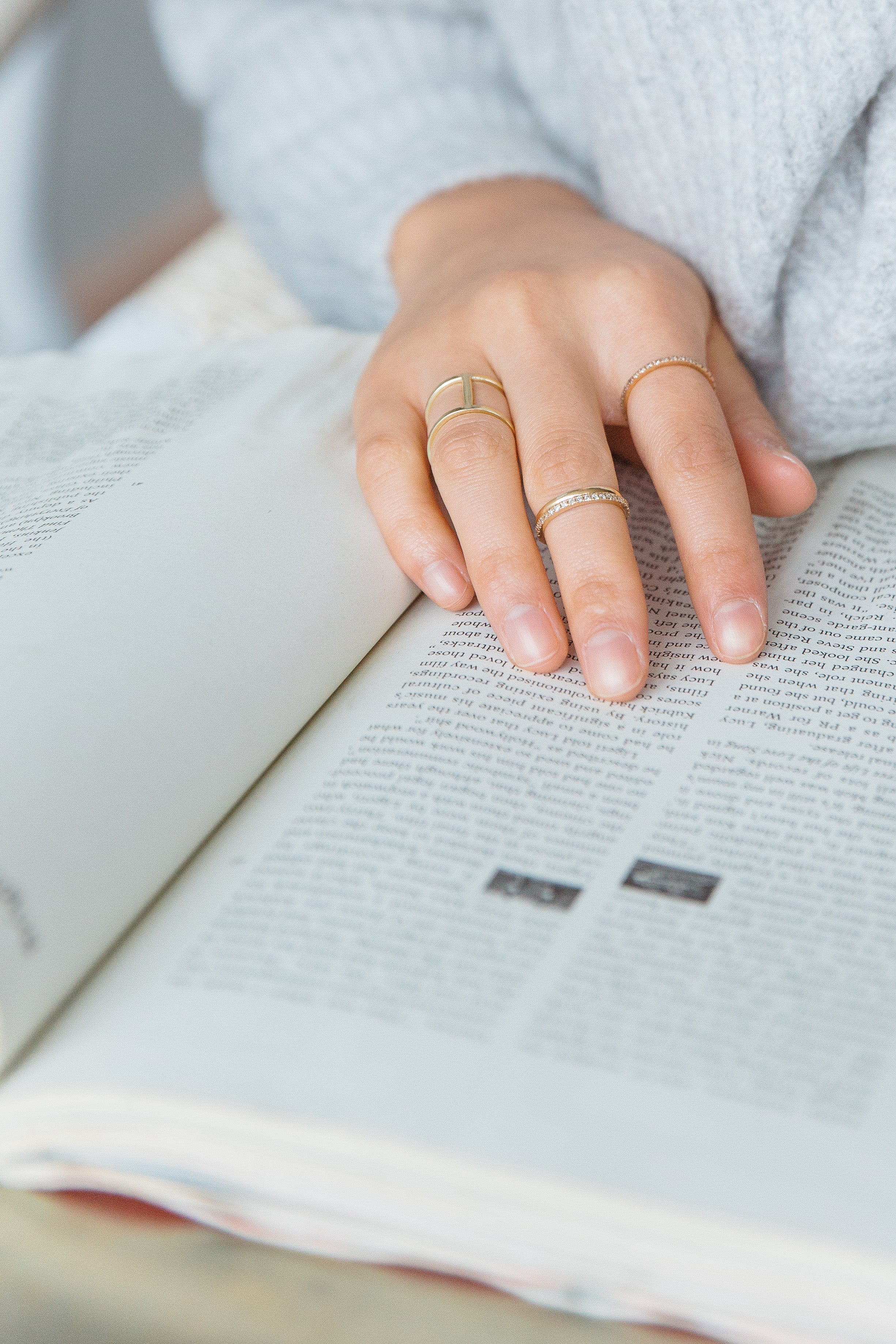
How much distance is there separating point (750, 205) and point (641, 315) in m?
0.08

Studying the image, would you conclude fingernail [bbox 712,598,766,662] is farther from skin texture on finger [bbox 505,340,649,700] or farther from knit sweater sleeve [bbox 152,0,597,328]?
knit sweater sleeve [bbox 152,0,597,328]

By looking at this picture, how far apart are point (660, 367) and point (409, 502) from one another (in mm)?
126

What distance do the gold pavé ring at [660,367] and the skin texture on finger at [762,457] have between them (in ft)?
0.07

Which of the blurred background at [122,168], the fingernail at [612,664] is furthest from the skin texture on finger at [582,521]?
the blurred background at [122,168]

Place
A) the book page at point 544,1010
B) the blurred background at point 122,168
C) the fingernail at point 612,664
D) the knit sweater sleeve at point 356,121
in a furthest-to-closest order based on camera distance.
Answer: the blurred background at point 122,168 < the knit sweater sleeve at point 356,121 < the fingernail at point 612,664 < the book page at point 544,1010

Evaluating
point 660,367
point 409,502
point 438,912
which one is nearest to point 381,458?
point 409,502

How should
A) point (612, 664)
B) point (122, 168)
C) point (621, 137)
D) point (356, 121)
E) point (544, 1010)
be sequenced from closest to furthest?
point (544, 1010)
point (612, 664)
point (621, 137)
point (356, 121)
point (122, 168)

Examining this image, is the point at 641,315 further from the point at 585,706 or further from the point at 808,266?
the point at 585,706

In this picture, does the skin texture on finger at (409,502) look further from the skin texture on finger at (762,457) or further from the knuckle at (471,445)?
the skin texture on finger at (762,457)

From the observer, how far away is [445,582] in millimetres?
485

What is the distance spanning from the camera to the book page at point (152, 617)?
0.36 metres

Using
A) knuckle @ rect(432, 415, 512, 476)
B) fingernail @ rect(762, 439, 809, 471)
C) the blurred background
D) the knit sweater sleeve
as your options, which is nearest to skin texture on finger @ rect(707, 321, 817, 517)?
fingernail @ rect(762, 439, 809, 471)

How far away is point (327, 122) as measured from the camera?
2.40 ft

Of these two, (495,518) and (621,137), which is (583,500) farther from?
(621,137)
